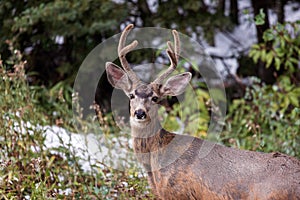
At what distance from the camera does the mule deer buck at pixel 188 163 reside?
3389 millimetres

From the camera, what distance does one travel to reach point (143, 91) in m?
3.91

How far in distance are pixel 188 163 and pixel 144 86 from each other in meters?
0.61

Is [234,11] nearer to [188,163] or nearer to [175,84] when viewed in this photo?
[175,84]

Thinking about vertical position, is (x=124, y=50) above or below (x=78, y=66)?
above

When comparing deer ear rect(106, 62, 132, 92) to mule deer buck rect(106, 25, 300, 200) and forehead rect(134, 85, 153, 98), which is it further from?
forehead rect(134, 85, 153, 98)

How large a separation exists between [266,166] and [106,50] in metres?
3.67

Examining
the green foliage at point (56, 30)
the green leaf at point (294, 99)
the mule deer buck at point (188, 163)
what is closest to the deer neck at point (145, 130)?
the mule deer buck at point (188, 163)

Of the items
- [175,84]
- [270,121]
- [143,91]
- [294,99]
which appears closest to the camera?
[143,91]

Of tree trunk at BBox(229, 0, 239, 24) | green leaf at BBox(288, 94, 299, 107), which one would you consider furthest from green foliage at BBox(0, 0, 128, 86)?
green leaf at BBox(288, 94, 299, 107)

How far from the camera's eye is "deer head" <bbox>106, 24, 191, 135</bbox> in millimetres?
3871

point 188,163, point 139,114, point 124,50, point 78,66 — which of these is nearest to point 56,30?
point 78,66

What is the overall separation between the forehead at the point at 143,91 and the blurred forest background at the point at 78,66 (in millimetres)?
753

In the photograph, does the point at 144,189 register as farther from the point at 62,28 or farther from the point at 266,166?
the point at 62,28

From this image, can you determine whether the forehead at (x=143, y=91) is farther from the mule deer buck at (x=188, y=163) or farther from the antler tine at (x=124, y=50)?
the antler tine at (x=124, y=50)
